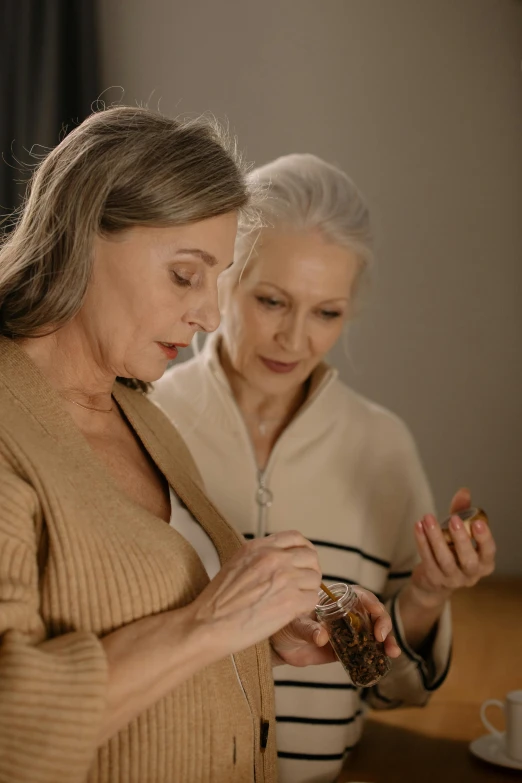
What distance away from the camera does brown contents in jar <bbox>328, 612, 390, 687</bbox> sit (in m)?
1.15

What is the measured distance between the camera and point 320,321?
1.75 m

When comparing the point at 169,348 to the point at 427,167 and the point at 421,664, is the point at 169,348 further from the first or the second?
the point at 427,167

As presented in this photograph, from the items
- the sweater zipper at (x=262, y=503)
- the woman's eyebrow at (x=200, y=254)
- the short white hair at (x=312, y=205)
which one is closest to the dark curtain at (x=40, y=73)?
the short white hair at (x=312, y=205)

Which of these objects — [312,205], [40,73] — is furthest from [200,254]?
[40,73]

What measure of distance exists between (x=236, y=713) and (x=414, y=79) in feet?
9.44

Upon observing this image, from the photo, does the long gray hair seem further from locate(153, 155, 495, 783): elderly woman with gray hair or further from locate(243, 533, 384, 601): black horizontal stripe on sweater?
locate(243, 533, 384, 601): black horizontal stripe on sweater

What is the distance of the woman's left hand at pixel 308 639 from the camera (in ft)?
4.00

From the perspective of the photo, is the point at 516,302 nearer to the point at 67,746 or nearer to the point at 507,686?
the point at 507,686

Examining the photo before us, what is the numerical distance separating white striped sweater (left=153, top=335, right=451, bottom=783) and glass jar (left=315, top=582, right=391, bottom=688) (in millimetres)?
581

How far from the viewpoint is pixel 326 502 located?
1821 millimetres

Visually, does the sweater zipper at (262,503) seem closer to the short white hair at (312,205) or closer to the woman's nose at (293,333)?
the woman's nose at (293,333)

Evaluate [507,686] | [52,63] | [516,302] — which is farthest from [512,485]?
[52,63]

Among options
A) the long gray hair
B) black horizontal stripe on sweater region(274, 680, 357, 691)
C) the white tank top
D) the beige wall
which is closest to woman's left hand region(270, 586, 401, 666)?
the white tank top

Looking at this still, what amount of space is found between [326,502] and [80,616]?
0.91 meters
